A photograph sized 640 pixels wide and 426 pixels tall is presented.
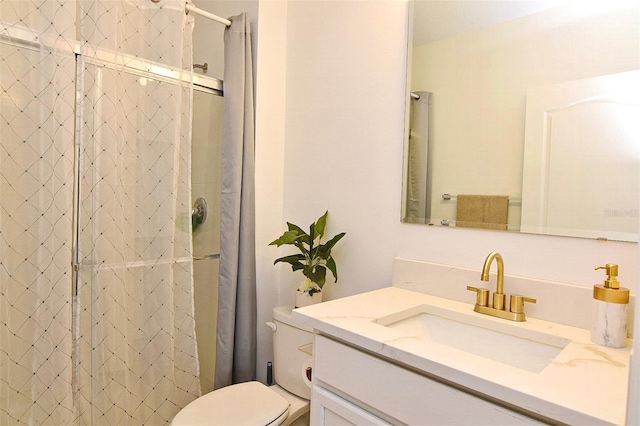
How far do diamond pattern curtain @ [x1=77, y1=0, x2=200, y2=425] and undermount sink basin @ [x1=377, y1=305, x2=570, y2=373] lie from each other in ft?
3.00

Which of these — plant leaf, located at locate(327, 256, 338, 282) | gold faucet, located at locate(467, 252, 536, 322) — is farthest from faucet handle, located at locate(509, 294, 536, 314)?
plant leaf, located at locate(327, 256, 338, 282)

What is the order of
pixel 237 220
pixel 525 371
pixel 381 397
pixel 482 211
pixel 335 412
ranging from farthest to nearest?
pixel 237 220 < pixel 482 211 < pixel 335 412 < pixel 381 397 < pixel 525 371

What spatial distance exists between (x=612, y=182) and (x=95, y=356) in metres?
1.68

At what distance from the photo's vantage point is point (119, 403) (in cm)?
147

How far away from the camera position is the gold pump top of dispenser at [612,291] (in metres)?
0.90

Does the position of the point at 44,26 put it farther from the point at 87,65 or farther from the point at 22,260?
the point at 22,260

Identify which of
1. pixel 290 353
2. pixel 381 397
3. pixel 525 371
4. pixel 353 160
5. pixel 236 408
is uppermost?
pixel 353 160

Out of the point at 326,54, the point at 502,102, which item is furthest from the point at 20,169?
the point at 502,102

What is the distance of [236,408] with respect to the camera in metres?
Answer: 1.40

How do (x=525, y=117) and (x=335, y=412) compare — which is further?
(x=525, y=117)

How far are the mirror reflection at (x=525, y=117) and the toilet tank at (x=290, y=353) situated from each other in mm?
609

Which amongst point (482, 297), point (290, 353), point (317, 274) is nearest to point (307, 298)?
point (317, 274)

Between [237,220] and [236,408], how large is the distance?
740mm

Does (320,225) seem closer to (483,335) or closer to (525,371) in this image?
(483,335)
